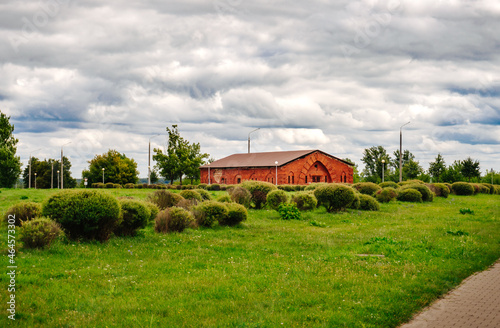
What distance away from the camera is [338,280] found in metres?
8.17

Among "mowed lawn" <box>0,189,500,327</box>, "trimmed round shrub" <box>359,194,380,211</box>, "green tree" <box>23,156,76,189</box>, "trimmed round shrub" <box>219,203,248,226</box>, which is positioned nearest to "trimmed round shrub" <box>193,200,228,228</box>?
"trimmed round shrub" <box>219,203,248,226</box>

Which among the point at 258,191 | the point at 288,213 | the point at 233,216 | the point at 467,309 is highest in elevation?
the point at 258,191

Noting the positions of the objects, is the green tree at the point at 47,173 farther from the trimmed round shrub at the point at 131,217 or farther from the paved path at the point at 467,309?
the paved path at the point at 467,309

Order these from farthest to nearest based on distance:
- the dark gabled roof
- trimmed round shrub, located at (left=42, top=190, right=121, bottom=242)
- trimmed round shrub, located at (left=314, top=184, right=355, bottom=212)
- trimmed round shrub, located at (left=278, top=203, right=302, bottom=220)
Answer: the dark gabled roof
trimmed round shrub, located at (left=314, top=184, right=355, bottom=212)
trimmed round shrub, located at (left=278, top=203, right=302, bottom=220)
trimmed round shrub, located at (left=42, top=190, right=121, bottom=242)

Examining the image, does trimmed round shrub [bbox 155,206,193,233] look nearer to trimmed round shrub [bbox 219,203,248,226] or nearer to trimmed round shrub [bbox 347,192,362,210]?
trimmed round shrub [bbox 219,203,248,226]

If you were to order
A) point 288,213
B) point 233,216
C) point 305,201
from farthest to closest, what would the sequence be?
point 305,201 → point 288,213 → point 233,216

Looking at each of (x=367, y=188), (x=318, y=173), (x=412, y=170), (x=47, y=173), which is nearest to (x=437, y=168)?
(x=412, y=170)

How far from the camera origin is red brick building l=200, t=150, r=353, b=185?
6191cm

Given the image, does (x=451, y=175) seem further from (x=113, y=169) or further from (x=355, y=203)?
(x=113, y=169)

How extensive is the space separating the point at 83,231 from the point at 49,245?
1.35 m

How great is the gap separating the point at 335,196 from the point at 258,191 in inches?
185

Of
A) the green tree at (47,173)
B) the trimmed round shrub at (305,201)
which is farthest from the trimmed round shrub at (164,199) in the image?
the green tree at (47,173)

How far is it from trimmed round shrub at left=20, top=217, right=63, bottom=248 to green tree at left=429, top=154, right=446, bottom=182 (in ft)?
218

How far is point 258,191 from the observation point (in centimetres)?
2534
